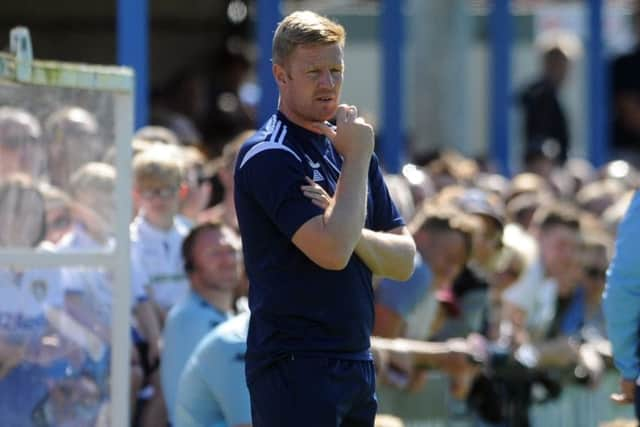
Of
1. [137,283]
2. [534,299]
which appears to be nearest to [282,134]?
[137,283]

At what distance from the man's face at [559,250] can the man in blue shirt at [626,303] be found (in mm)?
2868

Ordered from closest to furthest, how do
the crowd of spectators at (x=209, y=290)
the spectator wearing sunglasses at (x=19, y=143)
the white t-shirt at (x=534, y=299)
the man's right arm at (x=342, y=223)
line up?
the man's right arm at (x=342, y=223) < the spectator wearing sunglasses at (x=19, y=143) < the crowd of spectators at (x=209, y=290) < the white t-shirt at (x=534, y=299)

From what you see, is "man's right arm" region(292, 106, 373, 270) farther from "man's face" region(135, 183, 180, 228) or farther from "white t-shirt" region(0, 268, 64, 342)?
"man's face" region(135, 183, 180, 228)

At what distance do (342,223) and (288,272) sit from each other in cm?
23

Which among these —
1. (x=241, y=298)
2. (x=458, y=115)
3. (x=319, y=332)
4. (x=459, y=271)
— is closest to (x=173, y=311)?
(x=241, y=298)

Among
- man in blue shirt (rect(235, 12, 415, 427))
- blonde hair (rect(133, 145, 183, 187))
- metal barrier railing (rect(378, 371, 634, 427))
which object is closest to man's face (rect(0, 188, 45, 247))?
man in blue shirt (rect(235, 12, 415, 427))

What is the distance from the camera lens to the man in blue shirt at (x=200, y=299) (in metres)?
6.62

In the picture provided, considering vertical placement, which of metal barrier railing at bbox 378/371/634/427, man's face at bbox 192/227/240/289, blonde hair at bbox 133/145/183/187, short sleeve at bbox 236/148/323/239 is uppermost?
short sleeve at bbox 236/148/323/239

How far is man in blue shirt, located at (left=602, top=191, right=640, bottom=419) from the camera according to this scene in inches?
227

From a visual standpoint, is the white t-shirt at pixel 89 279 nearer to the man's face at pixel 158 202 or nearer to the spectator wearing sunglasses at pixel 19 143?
the spectator wearing sunglasses at pixel 19 143

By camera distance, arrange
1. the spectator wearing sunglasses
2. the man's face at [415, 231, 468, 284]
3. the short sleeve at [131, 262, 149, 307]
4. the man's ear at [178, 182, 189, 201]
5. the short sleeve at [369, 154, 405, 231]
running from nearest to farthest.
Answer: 1. the short sleeve at [369, 154, 405, 231]
2. the spectator wearing sunglasses
3. the short sleeve at [131, 262, 149, 307]
4. the man's ear at [178, 182, 189, 201]
5. the man's face at [415, 231, 468, 284]

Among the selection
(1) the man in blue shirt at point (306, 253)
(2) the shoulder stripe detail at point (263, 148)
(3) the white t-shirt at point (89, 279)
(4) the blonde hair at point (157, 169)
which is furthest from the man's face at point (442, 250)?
(2) the shoulder stripe detail at point (263, 148)

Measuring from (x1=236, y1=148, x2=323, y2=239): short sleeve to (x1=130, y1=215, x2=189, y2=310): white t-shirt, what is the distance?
9.45 feet

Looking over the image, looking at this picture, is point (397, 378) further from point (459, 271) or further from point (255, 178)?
point (255, 178)
